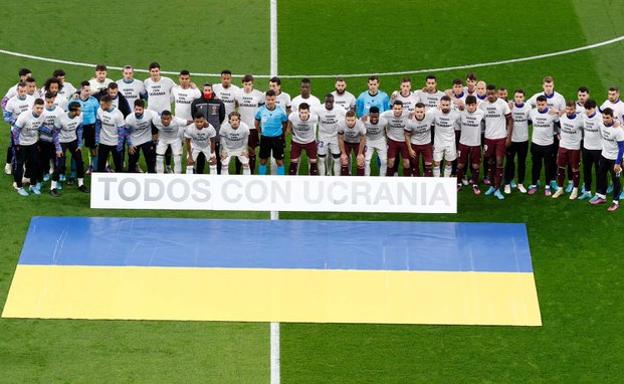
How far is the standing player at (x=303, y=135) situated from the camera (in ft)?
90.8

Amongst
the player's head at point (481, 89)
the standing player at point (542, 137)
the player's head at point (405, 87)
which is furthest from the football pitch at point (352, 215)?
the player's head at point (405, 87)

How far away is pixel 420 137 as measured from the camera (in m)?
27.9

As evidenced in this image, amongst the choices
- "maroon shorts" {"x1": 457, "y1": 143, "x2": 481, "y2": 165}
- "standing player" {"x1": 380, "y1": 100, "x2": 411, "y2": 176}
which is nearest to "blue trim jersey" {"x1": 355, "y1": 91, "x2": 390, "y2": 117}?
"standing player" {"x1": 380, "y1": 100, "x2": 411, "y2": 176}

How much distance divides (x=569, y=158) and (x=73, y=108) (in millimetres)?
8207

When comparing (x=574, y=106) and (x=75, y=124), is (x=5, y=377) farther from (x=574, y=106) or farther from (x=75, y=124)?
(x=574, y=106)

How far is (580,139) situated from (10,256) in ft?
30.9

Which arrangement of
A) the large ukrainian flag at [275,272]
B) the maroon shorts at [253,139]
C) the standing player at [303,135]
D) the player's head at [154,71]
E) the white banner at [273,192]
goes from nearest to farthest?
the large ukrainian flag at [275,272]
the white banner at [273,192]
the standing player at [303,135]
the player's head at [154,71]
the maroon shorts at [253,139]

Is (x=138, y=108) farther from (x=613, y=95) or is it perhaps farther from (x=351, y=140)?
(x=613, y=95)

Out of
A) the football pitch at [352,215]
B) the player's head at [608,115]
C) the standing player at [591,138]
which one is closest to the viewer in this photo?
the football pitch at [352,215]

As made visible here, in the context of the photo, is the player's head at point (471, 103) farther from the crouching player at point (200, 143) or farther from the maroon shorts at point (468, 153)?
the crouching player at point (200, 143)

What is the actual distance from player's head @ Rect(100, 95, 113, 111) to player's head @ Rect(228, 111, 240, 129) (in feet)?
6.44

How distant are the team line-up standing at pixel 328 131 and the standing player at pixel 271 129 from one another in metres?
0.02

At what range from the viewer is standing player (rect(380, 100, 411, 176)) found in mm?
27675

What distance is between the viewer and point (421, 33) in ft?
110
